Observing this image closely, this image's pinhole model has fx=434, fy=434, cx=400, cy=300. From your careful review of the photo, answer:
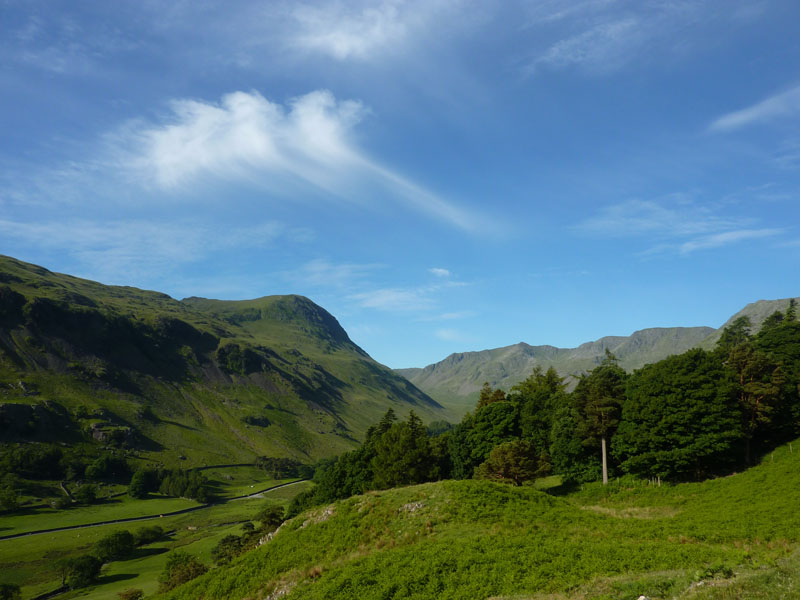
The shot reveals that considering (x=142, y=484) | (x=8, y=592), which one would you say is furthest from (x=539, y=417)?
(x=142, y=484)

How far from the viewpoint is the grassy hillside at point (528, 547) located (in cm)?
1953

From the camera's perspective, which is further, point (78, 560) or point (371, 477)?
→ point (78, 560)

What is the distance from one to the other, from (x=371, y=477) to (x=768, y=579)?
71474 millimetres

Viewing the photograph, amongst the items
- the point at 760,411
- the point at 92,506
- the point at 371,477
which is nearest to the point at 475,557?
the point at 760,411

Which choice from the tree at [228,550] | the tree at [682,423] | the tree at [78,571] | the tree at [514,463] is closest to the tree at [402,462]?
the tree at [514,463]

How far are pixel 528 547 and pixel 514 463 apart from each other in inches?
1260

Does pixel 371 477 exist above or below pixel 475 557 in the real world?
below

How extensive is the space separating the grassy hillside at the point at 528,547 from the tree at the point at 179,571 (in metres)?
52.9

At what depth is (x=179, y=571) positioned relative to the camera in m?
80.4

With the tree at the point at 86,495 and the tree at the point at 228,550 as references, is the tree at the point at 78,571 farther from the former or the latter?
the tree at the point at 86,495

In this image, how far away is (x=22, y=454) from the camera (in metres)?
186

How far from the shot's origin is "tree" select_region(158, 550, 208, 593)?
7701cm

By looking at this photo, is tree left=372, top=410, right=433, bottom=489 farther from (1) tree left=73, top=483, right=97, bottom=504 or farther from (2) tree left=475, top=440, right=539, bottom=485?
(1) tree left=73, top=483, right=97, bottom=504

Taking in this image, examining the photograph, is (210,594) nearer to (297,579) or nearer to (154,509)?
(297,579)
